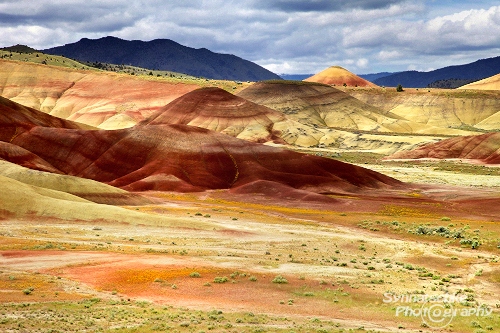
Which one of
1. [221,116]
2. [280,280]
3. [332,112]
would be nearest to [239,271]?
[280,280]

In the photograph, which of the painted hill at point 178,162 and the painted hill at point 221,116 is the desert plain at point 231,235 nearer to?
the painted hill at point 178,162

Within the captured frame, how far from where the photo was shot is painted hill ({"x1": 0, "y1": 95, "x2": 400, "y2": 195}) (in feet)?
290

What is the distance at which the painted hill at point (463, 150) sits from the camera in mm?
134625

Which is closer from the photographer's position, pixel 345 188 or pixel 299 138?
pixel 345 188

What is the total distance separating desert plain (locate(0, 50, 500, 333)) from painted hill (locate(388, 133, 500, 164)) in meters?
0.47

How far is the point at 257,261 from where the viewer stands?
134 feet

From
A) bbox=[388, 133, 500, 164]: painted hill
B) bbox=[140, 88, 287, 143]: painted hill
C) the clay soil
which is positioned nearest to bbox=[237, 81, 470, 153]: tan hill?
bbox=[140, 88, 287, 143]: painted hill

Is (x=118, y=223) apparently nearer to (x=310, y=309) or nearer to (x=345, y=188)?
(x=310, y=309)

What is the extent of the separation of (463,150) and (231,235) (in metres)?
97.7

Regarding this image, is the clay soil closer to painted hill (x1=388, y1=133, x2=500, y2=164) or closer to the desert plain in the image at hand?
the desert plain

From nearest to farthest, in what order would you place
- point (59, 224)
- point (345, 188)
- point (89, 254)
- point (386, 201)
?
1. point (89, 254)
2. point (59, 224)
3. point (386, 201)
4. point (345, 188)

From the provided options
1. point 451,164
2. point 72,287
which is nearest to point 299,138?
point 451,164

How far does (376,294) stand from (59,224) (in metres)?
30.3

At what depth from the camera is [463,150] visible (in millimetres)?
137875
